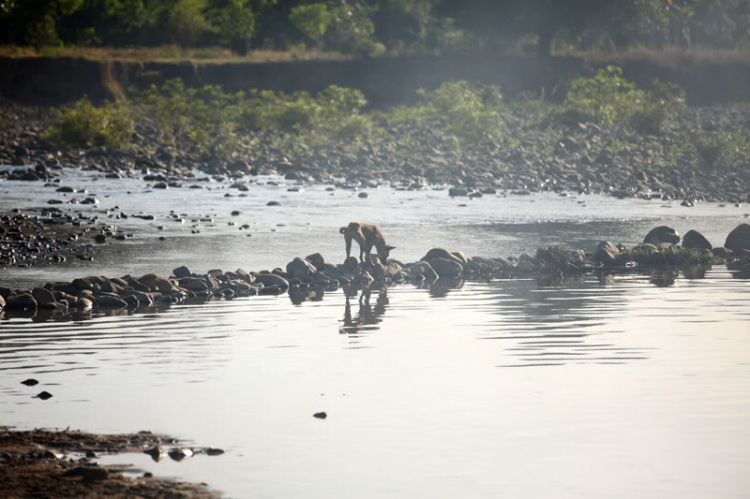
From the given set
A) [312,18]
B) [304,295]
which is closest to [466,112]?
[312,18]

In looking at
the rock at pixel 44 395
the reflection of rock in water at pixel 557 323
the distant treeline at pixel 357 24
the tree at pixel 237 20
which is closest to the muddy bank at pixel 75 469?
the rock at pixel 44 395

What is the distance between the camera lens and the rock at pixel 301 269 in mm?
19672

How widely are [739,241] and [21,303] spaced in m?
14.8

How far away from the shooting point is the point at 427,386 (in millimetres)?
10859

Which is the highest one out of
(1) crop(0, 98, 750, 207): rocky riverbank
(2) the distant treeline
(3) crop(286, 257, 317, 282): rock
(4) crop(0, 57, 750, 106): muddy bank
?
(2) the distant treeline

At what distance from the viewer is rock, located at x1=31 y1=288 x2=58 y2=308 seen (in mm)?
16594

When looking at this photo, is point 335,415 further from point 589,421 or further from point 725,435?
point 725,435

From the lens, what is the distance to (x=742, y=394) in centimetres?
1038

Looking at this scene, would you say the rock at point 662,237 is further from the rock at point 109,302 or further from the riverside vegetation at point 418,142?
the rock at point 109,302

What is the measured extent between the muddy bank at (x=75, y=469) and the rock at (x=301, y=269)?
35.0ft

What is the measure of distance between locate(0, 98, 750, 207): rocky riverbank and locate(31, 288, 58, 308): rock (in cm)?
2230

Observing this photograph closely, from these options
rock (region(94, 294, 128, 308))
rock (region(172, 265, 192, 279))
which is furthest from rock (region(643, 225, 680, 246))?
rock (region(94, 294, 128, 308))

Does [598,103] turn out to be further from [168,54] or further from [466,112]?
[168,54]

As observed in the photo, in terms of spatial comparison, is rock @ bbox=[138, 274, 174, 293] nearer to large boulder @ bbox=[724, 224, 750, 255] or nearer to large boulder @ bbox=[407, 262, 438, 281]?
large boulder @ bbox=[407, 262, 438, 281]
